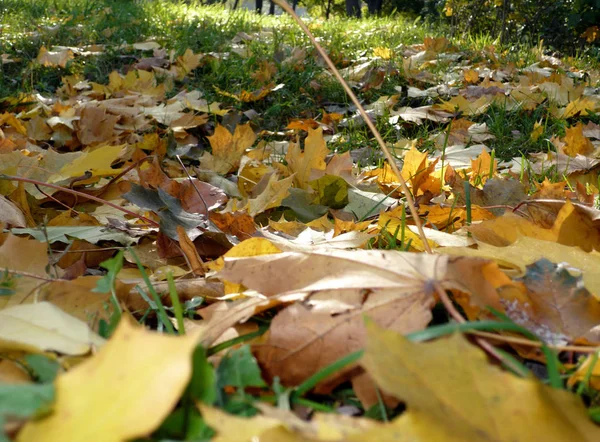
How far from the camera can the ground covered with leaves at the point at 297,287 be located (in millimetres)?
459

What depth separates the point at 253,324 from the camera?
75 centimetres

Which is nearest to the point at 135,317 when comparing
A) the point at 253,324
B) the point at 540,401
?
the point at 253,324

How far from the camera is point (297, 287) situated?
73 centimetres

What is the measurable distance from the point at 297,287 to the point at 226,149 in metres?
1.28

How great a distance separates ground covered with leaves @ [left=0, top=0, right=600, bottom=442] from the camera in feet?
1.51

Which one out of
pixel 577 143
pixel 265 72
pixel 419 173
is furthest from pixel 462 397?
pixel 265 72

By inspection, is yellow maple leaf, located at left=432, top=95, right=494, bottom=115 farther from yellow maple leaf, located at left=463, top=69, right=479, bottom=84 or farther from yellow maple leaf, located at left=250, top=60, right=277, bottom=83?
yellow maple leaf, located at left=250, top=60, right=277, bottom=83

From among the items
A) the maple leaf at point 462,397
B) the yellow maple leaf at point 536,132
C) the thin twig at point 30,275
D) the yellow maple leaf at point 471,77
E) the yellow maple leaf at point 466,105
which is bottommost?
the yellow maple leaf at point 536,132

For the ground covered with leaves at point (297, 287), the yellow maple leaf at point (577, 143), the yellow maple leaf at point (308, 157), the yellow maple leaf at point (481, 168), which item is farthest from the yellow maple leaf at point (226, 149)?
the yellow maple leaf at point (577, 143)

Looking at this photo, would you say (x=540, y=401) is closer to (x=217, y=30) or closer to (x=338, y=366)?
(x=338, y=366)

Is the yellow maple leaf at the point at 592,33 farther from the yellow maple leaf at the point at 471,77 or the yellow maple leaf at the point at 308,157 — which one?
the yellow maple leaf at the point at 308,157

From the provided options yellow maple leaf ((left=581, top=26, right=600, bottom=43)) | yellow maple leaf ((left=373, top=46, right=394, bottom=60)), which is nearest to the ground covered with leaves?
yellow maple leaf ((left=373, top=46, right=394, bottom=60))

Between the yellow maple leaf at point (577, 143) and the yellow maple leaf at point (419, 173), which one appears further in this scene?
the yellow maple leaf at point (577, 143)

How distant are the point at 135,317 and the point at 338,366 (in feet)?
1.29
